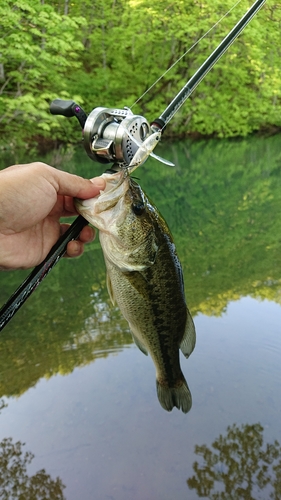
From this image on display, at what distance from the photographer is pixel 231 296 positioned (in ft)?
19.5

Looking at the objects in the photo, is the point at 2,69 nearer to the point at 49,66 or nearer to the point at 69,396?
the point at 49,66

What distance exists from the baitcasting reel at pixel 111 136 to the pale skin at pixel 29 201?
13 centimetres

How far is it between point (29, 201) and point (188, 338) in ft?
3.05

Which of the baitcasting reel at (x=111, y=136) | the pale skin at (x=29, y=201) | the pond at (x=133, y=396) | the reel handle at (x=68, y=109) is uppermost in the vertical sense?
the reel handle at (x=68, y=109)

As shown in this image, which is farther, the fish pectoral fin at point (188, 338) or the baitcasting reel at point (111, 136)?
the fish pectoral fin at point (188, 338)

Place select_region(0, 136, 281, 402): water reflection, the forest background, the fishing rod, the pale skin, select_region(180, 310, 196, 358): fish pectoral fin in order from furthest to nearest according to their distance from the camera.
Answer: the forest background → select_region(0, 136, 281, 402): water reflection → select_region(180, 310, 196, 358): fish pectoral fin → the pale skin → the fishing rod

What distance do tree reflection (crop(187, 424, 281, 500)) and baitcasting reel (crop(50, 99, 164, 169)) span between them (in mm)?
2566

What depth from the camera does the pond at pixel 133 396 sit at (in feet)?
10.9

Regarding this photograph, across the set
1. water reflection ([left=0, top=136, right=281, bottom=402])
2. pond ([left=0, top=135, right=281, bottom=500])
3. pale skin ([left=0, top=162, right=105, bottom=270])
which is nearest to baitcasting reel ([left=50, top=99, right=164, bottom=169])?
pale skin ([left=0, top=162, right=105, bottom=270])

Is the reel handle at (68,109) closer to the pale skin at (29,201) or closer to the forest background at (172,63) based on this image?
the pale skin at (29,201)

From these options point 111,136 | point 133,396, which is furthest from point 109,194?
point 133,396

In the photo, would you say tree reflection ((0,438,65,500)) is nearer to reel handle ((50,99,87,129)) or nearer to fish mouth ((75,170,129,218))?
fish mouth ((75,170,129,218))

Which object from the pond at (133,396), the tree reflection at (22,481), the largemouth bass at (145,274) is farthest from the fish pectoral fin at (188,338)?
the tree reflection at (22,481)

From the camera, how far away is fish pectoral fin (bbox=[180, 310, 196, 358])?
2016mm
